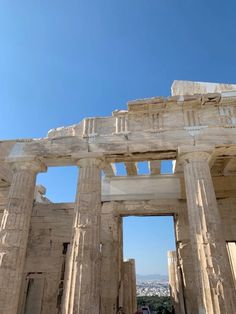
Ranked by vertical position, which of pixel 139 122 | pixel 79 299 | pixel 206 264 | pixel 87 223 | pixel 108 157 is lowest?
pixel 79 299

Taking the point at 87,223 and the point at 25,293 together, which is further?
→ the point at 25,293

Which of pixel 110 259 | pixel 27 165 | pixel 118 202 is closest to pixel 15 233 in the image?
pixel 27 165

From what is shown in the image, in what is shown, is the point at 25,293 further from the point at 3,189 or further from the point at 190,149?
the point at 190,149

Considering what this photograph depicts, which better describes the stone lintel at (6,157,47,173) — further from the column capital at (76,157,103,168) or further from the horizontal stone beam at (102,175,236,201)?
the horizontal stone beam at (102,175,236,201)

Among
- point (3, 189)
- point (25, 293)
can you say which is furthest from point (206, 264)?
point (3, 189)

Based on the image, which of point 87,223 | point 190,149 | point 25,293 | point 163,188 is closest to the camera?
point 87,223

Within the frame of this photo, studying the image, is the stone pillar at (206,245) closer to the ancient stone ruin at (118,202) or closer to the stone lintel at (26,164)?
the ancient stone ruin at (118,202)

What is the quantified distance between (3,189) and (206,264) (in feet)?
32.6

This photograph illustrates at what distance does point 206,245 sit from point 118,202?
5.32 m

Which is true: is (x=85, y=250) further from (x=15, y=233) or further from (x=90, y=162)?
(x=90, y=162)

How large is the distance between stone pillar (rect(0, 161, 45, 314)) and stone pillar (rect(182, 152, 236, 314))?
5263 mm

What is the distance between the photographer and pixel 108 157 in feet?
31.8

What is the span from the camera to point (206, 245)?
24.3 feet

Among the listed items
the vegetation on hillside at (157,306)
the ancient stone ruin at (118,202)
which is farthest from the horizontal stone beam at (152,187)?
the vegetation on hillside at (157,306)
